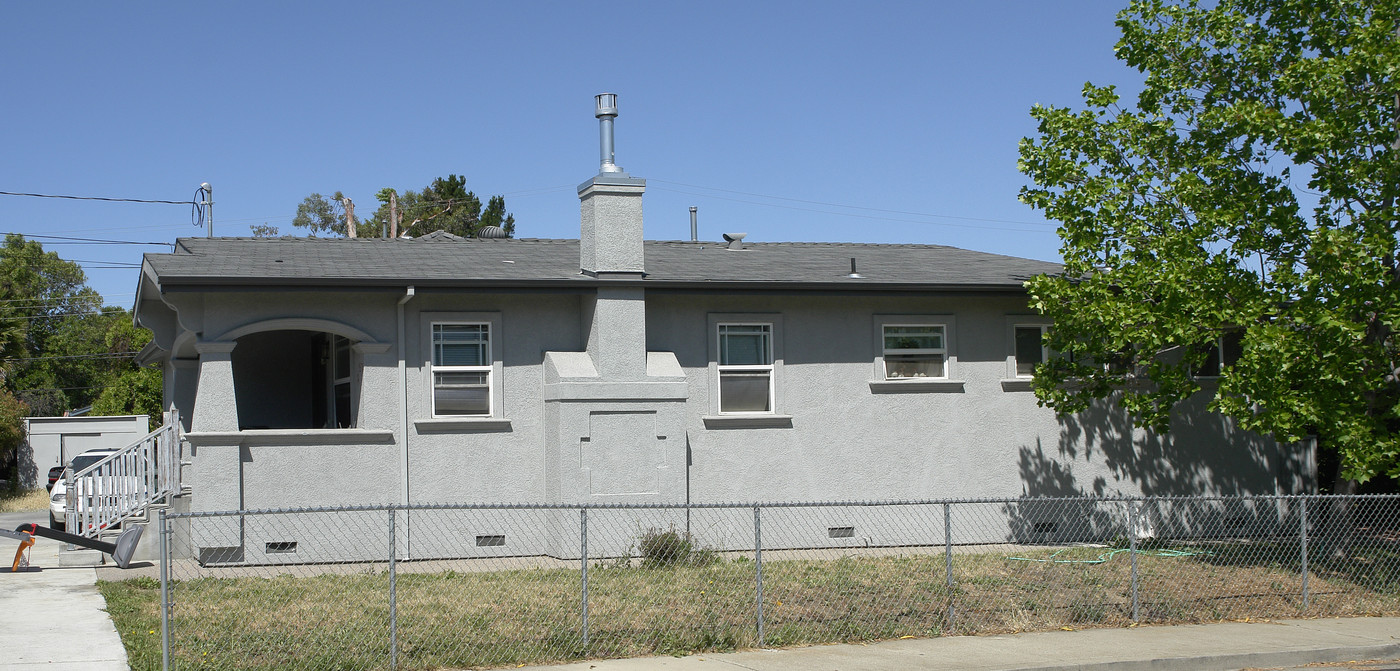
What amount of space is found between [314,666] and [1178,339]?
383 inches

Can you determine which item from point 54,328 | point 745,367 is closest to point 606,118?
point 745,367

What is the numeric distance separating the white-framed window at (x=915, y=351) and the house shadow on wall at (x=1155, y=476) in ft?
5.87

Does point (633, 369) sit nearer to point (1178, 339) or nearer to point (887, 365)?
point (887, 365)

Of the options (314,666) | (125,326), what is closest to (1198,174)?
(314,666)

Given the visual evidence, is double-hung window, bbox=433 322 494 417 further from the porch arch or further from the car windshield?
the car windshield

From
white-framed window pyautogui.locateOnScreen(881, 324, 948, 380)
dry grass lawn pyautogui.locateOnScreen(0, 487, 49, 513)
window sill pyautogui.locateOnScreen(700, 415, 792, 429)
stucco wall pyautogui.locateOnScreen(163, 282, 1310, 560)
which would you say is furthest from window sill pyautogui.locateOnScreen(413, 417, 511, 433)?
dry grass lawn pyautogui.locateOnScreen(0, 487, 49, 513)

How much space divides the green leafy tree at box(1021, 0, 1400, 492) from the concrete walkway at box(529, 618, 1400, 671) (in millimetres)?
2905

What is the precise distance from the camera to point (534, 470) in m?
15.6

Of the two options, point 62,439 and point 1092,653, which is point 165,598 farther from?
point 62,439

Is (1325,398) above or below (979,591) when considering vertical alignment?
above

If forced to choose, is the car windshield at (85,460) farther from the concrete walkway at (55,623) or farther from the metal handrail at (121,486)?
the concrete walkway at (55,623)

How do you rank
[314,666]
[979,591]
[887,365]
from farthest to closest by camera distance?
[887,365], [979,591], [314,666]

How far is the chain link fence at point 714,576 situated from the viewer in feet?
31.5

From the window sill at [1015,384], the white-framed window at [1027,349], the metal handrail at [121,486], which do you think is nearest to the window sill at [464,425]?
the metal handrail at [121,486]
